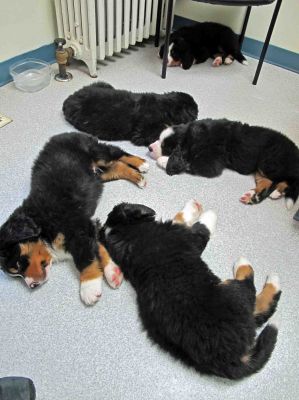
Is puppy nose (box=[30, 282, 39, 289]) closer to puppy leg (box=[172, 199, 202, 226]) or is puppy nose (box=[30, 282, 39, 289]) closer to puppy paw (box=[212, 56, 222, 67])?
puppy leg (box=[172, 199, 202, 226])

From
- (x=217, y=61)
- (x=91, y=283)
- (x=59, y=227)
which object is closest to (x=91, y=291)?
(x=91, y=283)

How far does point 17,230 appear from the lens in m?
1.22

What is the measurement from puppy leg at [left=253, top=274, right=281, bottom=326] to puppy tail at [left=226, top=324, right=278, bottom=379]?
54 millimetres

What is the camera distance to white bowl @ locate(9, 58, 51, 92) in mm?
2373

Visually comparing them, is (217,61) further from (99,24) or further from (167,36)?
(99,24)

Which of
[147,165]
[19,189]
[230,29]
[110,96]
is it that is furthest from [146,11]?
[19,189]

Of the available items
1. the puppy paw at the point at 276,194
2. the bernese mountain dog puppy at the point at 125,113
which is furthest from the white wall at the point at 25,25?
the puppy paw at the point at 276,194

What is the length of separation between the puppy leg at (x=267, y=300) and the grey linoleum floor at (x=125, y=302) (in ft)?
0.20

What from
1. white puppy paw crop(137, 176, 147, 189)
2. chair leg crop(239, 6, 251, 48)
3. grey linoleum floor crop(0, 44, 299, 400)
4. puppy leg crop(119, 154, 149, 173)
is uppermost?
chair leg crop(239, 6, 251, 48)

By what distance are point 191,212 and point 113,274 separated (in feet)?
1.59

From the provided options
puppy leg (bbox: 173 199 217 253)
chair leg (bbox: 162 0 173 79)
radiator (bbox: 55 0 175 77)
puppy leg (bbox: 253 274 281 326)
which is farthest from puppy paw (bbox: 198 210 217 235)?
radiator (bbox: 55 0 175 77)

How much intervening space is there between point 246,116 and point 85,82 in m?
1.20

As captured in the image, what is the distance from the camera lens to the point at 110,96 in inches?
74.8

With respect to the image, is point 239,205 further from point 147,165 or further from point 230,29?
point 230,29
